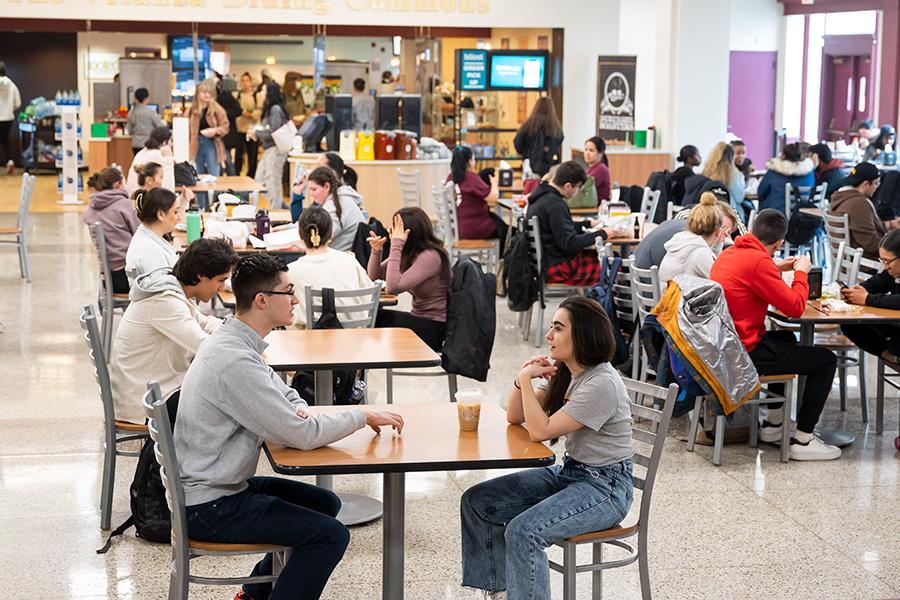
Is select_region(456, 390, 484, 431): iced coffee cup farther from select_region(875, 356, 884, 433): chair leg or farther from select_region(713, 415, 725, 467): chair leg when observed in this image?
select_region(875, 356, 884, 433): chair leg

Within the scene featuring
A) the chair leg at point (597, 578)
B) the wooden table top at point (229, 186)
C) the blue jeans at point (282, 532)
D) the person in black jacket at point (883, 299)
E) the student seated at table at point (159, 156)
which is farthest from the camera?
the wooden table top at point (229, 186)

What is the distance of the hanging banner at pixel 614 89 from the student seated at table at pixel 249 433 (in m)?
12.2

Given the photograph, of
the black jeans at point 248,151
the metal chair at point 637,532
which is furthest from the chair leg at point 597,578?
the black jeans at point 248,151

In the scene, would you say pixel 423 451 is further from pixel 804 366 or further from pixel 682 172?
pixel 682 172

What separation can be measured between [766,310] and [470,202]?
182 inches

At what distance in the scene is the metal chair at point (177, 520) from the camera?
10.9ft

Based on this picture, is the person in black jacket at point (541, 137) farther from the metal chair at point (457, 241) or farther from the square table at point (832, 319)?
the square table at point (832, 319)

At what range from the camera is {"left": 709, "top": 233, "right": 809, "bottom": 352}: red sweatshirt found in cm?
567

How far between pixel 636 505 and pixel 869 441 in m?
1.70

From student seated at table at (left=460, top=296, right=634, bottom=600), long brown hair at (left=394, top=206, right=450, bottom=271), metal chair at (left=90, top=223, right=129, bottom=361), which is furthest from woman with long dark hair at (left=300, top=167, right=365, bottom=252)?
student seated at table at (left=460, top=296, right=634, bottom=600)

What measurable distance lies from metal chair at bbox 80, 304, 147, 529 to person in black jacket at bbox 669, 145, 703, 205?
283 inches

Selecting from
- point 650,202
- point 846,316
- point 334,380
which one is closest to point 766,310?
point 846,316

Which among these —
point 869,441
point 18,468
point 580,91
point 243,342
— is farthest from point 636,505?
point 580,91

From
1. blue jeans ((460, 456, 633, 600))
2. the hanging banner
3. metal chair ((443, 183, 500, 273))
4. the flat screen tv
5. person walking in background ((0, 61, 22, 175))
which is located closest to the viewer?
blue jeans ((460, 456, 633, 600))
